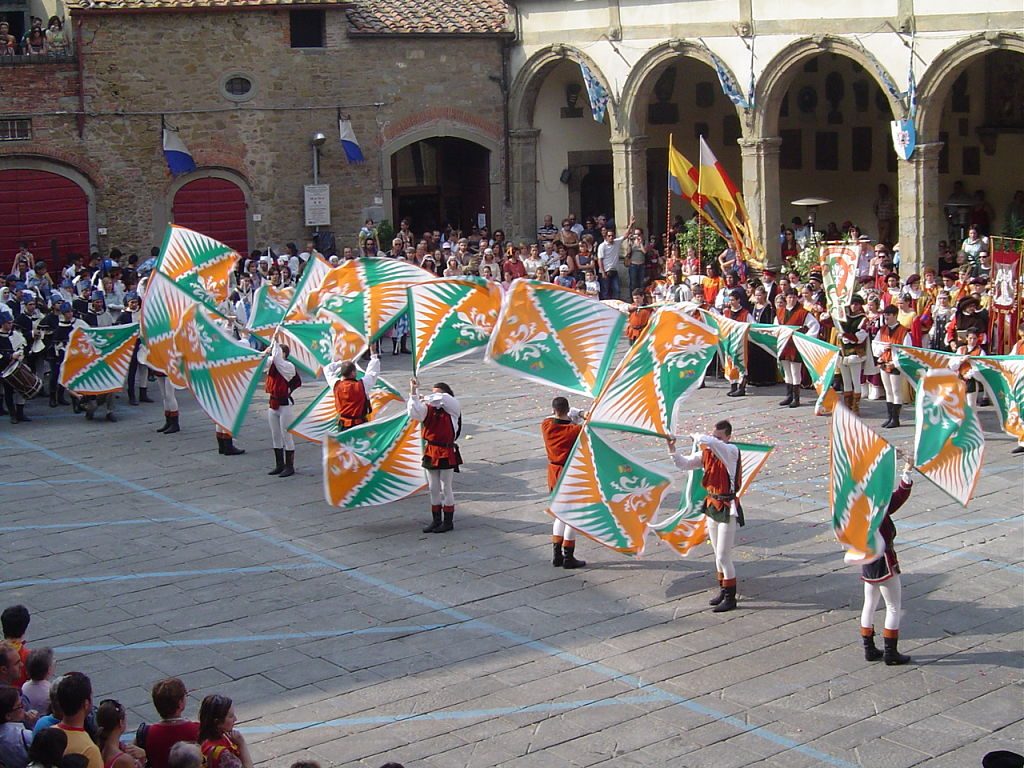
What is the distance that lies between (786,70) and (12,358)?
48.2ft

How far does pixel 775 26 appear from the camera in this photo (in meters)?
27.2

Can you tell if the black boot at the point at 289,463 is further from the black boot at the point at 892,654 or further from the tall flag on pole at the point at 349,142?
the tall flag on pole at the point at 349,142

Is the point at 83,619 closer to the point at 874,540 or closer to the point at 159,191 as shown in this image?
the point at 874,540

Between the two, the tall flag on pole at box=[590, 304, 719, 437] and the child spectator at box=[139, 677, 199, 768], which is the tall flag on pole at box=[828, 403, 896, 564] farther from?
the child spectator at box=[139, 677, 199, 768]

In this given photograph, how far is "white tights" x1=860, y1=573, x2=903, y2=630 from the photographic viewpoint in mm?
11352

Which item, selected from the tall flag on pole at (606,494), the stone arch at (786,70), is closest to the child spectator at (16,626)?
the tall flag on pole at (606,494)

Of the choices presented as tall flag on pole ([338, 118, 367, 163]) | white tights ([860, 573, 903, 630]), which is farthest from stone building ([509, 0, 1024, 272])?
white tights ([860, 573, 903, 630])

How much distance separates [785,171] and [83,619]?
2400 cm

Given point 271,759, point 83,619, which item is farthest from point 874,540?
point 83,619

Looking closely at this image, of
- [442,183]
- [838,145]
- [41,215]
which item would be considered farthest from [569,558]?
[442,183]

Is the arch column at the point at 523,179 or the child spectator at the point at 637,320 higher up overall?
the arch column at the point at 523,179

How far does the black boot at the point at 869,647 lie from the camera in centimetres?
1146

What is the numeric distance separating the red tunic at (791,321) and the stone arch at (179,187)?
13787 millimetres

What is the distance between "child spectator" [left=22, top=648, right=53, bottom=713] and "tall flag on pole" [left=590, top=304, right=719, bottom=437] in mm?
5927
